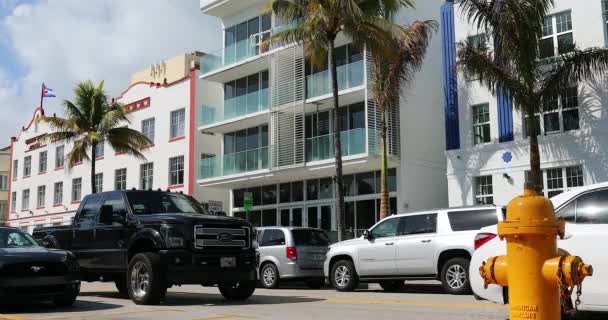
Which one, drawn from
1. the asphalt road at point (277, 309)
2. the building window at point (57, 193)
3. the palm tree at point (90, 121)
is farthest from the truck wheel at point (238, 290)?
the building window at point (57, 193)

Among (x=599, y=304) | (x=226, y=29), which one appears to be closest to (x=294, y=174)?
(x=226, y=29)

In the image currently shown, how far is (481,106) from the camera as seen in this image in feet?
81.1

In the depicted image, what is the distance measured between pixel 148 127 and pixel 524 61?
85.8 ft

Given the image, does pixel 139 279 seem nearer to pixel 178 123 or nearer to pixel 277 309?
pixel 277 309

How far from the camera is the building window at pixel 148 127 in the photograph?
131ft

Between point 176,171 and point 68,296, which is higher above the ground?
point 176,171

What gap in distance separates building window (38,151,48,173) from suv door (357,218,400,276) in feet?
133

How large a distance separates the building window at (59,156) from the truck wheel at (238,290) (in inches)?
1528

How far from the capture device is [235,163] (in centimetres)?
3228

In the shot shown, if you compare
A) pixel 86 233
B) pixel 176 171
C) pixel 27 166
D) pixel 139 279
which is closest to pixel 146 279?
pixel 139 279

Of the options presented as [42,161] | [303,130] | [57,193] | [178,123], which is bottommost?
[57,193]

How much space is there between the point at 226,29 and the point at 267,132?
6.65 m

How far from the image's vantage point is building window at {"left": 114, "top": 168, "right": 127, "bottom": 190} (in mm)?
41750

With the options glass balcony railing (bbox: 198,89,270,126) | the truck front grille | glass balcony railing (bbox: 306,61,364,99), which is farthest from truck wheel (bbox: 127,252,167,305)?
glass balcony railing (bbox: 198,89,270,126)
